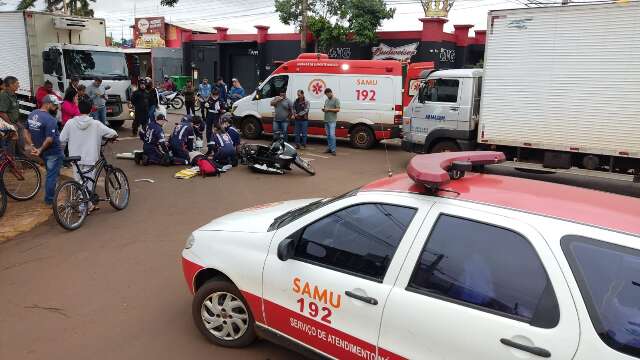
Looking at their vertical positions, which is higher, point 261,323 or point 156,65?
point 156,65

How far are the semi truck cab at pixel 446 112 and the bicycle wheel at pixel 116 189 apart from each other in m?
6.84

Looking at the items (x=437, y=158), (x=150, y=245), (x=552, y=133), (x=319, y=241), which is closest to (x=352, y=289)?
(x=319, y=241)

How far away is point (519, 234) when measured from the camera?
2438 mm

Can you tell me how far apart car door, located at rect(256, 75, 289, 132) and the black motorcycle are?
4.62 m

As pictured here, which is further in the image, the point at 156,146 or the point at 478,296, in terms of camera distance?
the point at 156,146

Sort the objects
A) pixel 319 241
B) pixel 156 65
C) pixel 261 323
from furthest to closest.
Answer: pixel 156 65
pixel 261 323
pixel 319 241

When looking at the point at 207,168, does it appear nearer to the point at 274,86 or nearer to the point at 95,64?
the point at 274,86

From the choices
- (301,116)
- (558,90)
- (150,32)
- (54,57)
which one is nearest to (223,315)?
(558,90)

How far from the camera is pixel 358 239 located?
3.06m

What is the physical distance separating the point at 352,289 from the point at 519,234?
98cm

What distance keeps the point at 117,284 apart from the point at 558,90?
8594mm

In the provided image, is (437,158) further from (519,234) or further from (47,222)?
(47,222)

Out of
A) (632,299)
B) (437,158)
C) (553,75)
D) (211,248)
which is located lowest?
(211,248)

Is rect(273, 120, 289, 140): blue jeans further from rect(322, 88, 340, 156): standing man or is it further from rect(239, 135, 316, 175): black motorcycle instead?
rect(239, 135, 316, 175): black motorcycle
